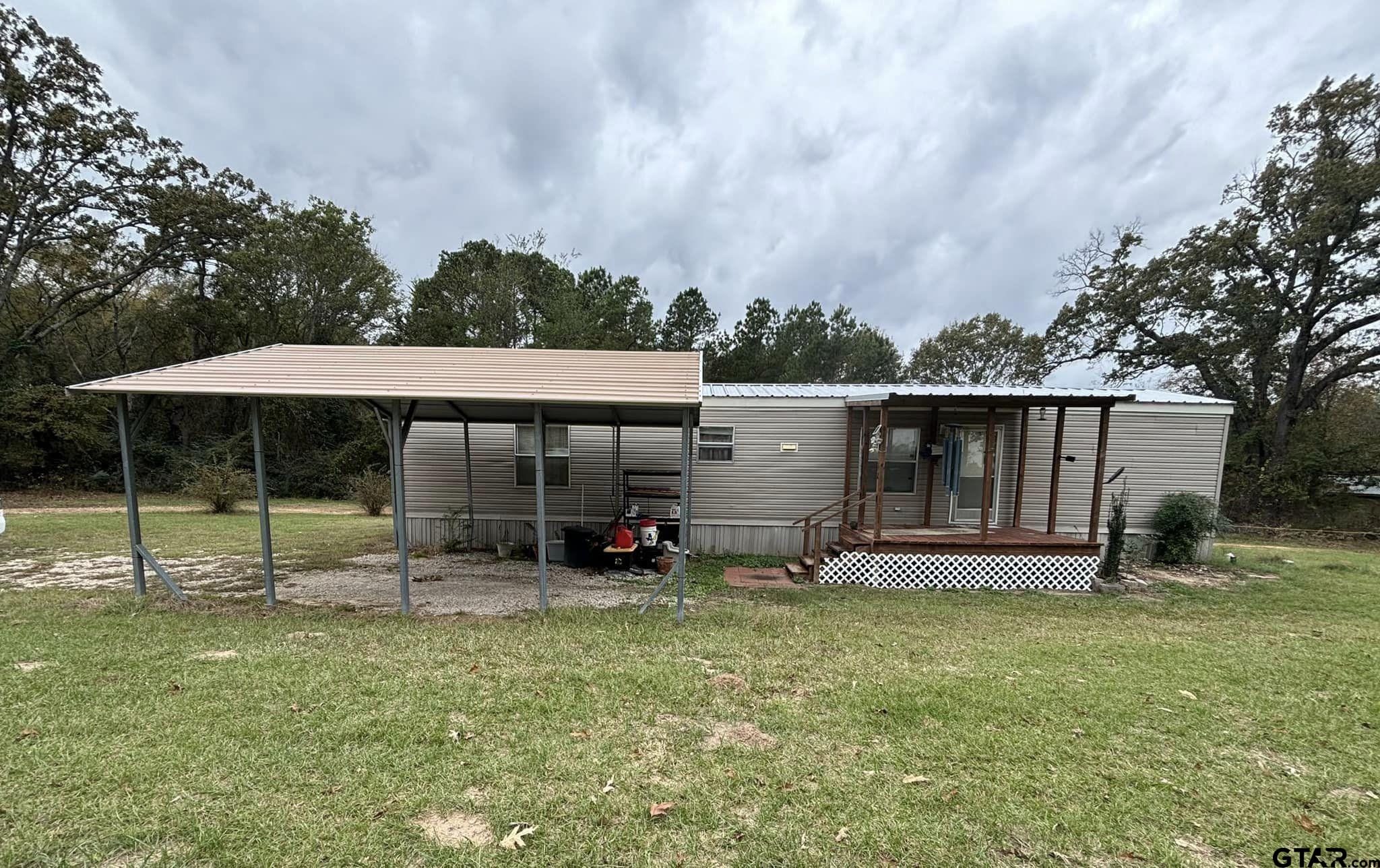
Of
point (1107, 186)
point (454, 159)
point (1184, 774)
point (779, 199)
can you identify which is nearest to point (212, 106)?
point (454, 159)

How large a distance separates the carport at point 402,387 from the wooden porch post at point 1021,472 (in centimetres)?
601

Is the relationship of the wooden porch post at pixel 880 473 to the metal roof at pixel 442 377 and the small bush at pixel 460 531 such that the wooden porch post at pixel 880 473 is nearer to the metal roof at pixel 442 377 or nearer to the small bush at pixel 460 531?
the metal roof at pixel 442 377

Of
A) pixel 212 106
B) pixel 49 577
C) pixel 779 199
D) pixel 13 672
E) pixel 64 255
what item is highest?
pixel 212 106

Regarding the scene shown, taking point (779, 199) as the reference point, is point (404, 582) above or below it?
below

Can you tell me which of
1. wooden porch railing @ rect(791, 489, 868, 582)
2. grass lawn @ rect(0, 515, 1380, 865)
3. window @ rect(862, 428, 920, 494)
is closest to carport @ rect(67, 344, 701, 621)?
grass lawn @ rect(0, 515, 1380, 865)

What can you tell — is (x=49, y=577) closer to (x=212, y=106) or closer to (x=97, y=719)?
(x=97, y=719)

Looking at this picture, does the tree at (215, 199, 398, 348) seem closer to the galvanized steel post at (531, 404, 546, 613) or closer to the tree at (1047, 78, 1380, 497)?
the galvanized steel post at (531, 404, 546, 613)

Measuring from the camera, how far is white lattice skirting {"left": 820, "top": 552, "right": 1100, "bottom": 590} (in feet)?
25.9

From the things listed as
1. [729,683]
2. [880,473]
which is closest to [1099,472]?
[880,473]

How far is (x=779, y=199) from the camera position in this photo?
18797 millimetres

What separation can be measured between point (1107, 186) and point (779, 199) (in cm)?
1259

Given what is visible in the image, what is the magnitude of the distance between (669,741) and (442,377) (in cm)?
468

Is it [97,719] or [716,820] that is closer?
[716,820]

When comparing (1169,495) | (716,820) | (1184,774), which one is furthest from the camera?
(1169,495)
